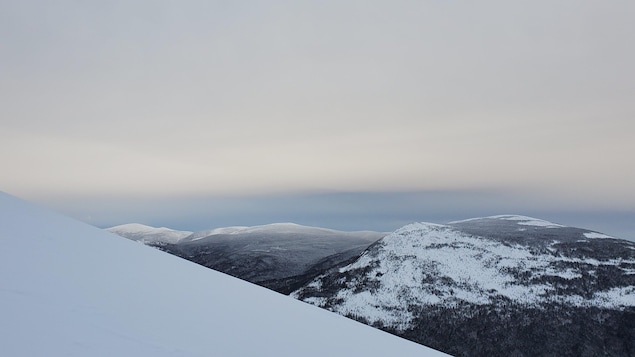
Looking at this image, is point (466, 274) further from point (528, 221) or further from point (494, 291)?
point (528, 221)

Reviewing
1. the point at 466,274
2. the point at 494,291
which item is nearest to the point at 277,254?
the point at 466,274

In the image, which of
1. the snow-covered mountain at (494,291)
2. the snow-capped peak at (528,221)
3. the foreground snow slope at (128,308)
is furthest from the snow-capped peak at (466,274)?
the foreground snow slope at (128,308)

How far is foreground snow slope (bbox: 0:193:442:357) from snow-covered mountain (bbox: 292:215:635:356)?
3470 cm

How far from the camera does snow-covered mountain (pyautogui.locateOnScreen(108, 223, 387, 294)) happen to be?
83.4m

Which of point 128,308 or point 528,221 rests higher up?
point 128,308

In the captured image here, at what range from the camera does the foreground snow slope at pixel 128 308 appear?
186 inches

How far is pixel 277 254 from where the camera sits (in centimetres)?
10725

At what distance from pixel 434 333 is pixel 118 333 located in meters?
40.9

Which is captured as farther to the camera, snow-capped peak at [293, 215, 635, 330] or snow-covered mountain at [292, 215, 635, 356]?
snow-capped peak at [293, 215, 635, 330]

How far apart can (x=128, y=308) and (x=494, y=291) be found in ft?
164

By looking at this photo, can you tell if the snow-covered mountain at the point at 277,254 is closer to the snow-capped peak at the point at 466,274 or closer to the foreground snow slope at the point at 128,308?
the snow-capped peak at the point at 466,274

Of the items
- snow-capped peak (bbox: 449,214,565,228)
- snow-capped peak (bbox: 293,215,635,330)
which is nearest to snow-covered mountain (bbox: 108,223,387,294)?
snow-capped peak (bbox: 293,215,635,330)

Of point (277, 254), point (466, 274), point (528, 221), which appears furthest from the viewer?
point (277, 254)

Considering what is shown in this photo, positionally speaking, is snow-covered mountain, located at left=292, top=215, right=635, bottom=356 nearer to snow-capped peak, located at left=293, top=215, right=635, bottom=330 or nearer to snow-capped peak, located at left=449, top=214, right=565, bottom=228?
snow-capped peak, located at left=293, top=215, right=635, bottom=330
